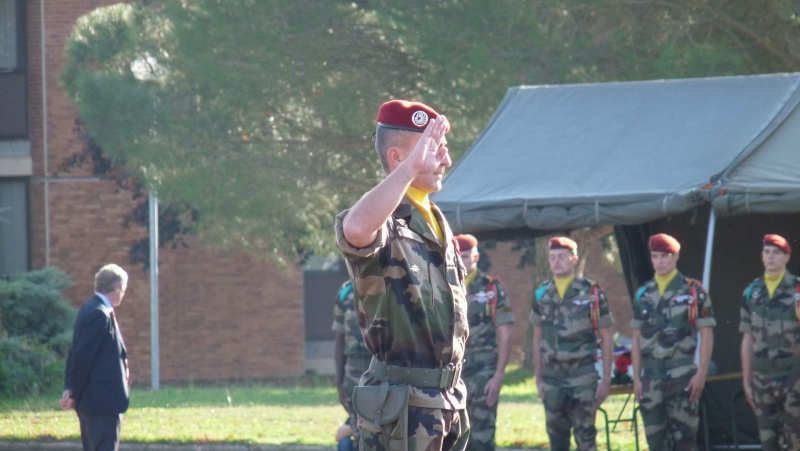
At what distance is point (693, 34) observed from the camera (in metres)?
12.9

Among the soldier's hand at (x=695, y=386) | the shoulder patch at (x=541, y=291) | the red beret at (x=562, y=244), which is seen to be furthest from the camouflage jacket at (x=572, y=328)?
the soldier's hand at (x=695, y=386)

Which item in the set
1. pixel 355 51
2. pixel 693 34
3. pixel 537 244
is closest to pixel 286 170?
pixel 355 51

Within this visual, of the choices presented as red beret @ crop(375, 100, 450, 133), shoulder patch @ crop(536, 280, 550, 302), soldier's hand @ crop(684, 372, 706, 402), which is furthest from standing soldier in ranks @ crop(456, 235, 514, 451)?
red beret @ crop(375, 100, 450, 133)

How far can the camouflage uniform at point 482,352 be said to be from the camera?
9281 mm

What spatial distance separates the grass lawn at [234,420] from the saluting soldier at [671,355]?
1.77 meters

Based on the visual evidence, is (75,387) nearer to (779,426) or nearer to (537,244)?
(779,426)

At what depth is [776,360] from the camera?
28.0 ft

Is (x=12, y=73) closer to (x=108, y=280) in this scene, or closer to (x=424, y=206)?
(x=108, y=280)

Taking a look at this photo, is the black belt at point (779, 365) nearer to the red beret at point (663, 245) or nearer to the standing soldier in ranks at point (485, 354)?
the red beret at point (663, 245)

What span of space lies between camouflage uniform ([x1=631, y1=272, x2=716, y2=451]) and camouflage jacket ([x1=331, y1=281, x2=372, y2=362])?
225 centimetres

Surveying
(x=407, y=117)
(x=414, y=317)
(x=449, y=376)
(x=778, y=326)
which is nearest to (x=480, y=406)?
(x=778, y=326)

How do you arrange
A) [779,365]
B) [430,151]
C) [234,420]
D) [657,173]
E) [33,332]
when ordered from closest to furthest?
1. [430,151]
2. [779,365]
3. [657,173]
4. [234,420]
5. [33,332]

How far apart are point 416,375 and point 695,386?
4.71 m

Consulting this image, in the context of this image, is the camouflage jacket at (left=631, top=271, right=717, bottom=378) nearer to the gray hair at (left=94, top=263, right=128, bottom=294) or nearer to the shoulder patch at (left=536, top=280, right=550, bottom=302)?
the shoulder patch at (left=536, top=280, right=550, bottom=302)
